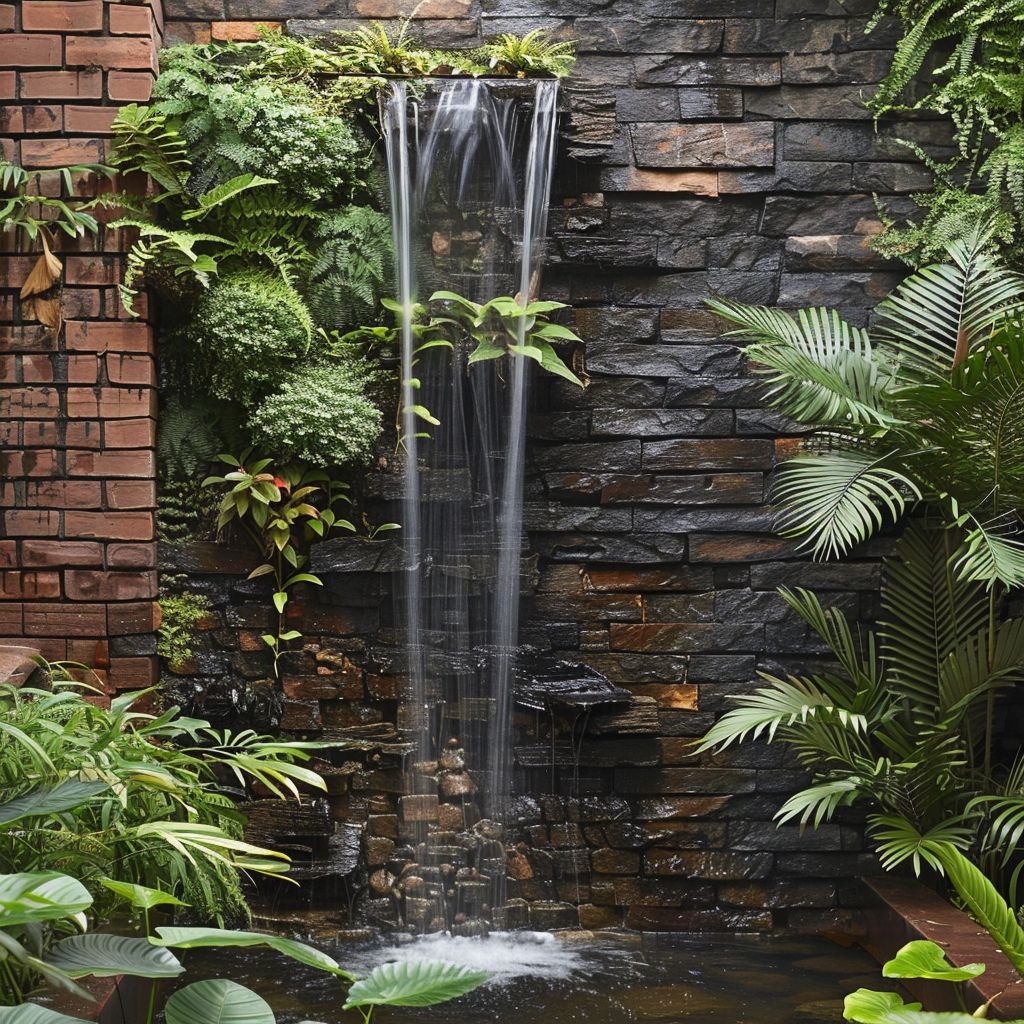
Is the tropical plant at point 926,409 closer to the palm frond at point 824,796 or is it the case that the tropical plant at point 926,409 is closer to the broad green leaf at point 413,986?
the palm frond at point 824,796

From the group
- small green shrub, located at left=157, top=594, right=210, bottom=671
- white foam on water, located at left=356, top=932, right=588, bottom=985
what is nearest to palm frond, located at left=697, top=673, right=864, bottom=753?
white foam on water, located at left=356, top=932, right=588, bottom=985

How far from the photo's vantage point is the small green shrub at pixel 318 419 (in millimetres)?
3928

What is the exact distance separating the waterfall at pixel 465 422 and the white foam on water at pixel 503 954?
10.4 inches

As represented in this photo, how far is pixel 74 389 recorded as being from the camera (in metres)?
3.92

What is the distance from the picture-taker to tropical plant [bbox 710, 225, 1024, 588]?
124 inches

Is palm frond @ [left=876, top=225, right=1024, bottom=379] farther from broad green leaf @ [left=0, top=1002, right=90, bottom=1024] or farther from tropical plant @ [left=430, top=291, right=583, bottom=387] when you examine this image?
broad green leaf @ [left=0, top=1002, right=90, bottom=1024]

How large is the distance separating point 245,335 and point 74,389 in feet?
2.17

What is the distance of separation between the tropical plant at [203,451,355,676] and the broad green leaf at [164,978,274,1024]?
272 centimetres

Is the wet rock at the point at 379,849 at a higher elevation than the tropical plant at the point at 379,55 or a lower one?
lower

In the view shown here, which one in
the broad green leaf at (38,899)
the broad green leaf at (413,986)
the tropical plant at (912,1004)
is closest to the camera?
the broad green leaf at (38,899)

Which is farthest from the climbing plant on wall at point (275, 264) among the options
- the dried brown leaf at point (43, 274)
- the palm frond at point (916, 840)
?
the palm frond at point (916, 840)

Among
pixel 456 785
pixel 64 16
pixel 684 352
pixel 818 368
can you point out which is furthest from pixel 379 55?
pixel 456 785

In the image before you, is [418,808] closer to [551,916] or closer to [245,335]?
[551,916]

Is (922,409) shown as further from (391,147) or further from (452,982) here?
(452,982)
